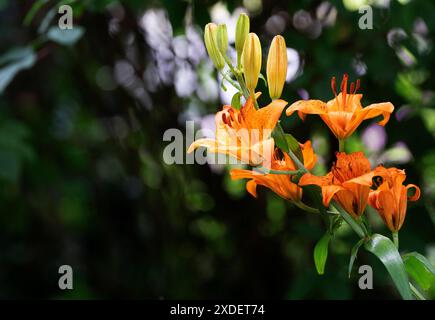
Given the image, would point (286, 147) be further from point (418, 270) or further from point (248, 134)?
point (418, 270)

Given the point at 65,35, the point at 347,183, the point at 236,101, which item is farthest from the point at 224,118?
the point at 65,35

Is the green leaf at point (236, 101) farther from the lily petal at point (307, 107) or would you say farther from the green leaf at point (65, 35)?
the green leaf at point (65, 35)

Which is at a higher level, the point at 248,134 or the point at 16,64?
the point at 16,64

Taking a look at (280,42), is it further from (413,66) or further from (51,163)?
(51,163)

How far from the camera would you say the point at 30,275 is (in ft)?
7.42

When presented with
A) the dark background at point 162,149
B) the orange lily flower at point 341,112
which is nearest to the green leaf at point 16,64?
the dark background at point 162,149

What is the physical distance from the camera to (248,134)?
25.2 inches

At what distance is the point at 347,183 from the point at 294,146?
64 mm

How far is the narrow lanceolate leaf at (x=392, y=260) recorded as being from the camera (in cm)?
56

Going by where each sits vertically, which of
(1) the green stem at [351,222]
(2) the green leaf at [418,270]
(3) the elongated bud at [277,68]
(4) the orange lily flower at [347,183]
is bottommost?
(2) the green leaf at [418,270]

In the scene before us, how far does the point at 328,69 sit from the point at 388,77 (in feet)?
0.45

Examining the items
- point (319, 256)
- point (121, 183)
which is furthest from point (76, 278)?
point (319, 256)

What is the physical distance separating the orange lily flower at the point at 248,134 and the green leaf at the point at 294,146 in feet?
0.09

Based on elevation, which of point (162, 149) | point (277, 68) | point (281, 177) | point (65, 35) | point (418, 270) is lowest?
point (418, 270)
